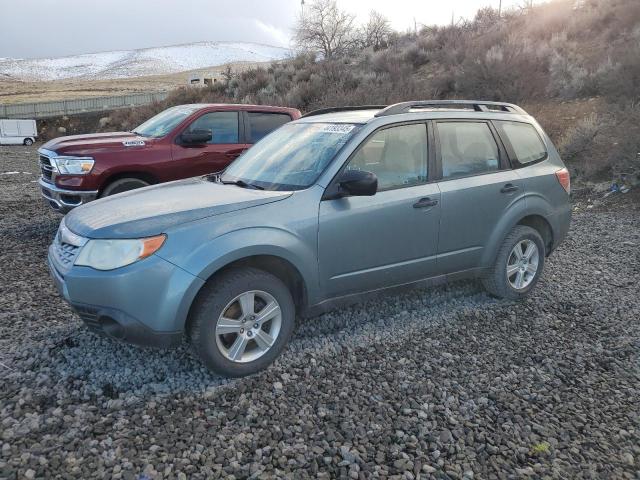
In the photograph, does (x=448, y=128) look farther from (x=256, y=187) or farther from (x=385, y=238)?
(x=256, y=187)

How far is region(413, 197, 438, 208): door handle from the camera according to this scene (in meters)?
4.13

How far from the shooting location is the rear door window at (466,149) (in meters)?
4.43

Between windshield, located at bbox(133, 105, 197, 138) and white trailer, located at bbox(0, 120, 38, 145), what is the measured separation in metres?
29.2

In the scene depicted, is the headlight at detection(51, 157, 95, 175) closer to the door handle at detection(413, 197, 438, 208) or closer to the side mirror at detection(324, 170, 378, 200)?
the side mirror at detection(324, 170, 378, 200)

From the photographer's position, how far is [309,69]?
24.6m

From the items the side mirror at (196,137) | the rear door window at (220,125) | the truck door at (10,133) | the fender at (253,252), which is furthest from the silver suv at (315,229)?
the truck door at (10,133)

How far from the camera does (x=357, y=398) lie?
10.9ft

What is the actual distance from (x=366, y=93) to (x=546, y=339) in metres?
15.4

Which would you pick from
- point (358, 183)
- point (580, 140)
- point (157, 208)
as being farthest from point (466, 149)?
point (580, 140)

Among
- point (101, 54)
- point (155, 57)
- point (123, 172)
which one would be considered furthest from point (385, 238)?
point (101, 54)

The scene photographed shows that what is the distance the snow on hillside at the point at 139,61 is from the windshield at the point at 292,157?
11945cm

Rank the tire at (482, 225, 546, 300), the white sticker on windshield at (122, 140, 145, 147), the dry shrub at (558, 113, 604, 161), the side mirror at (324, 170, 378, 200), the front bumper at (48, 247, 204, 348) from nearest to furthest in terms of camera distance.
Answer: the front bumper at (48, 247, 204, 348)
the side mirror at (324, 170, 378, 200)
the tire at (482, 225, 546, 300)
the white sticker on windshield at (122, 140, 145, 147)
the dry shrub at (558, 113, 604, 161)

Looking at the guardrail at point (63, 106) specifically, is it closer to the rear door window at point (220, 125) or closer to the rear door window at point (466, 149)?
the rear door window at point (220, 125)

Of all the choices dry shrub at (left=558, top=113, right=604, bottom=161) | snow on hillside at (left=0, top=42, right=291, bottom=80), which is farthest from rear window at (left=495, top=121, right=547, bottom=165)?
snow on hillside at (left=0, top=42, right=291, bottom=80)
